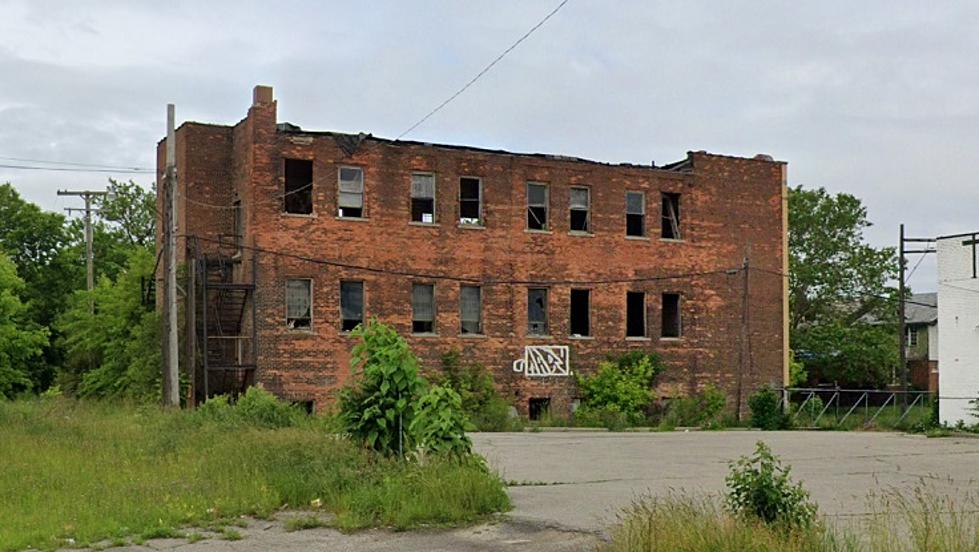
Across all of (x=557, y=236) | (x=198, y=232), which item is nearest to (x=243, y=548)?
(x=198, y=232)

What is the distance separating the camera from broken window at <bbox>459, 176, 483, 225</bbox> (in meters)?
38.2

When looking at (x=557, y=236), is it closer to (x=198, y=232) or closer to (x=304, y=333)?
(x=304, y=333)

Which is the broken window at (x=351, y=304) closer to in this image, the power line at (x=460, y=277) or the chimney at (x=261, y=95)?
the power line at (x=460, y=277)

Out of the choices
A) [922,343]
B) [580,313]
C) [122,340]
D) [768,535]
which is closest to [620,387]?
[580,313]

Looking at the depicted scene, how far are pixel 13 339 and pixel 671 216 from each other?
28114 millimetres

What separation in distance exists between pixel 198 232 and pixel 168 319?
29.5 feet

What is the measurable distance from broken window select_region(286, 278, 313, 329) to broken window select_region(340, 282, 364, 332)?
110cm

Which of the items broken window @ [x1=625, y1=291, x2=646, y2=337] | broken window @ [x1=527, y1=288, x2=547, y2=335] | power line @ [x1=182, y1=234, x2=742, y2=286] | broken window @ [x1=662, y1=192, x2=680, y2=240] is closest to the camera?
power line @ [x1=182, y1=234, x2=742, y2=286]

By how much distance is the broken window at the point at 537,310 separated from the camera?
39.0 m

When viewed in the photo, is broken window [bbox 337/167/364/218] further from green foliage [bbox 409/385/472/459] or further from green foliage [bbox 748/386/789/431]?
green foliage [bbox 409/385/472/459]

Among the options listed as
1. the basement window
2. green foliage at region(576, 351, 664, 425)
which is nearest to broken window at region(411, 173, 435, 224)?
the basement window

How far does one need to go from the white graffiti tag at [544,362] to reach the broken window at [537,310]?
2.12 ft

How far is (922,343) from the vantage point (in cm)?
7144

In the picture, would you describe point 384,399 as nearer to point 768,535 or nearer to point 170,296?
point 768,535
